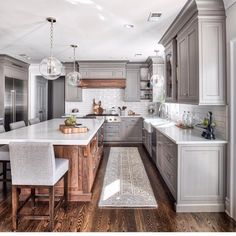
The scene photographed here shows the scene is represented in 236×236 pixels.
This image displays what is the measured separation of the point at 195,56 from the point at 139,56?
3615 mm

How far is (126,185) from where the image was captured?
3.69 meters

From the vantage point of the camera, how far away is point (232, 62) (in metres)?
2.70

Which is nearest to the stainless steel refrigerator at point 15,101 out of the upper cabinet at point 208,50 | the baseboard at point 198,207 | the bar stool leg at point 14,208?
the bar stool leg at point 14,208

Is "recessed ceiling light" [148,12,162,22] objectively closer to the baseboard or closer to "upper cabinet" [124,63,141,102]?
the baseboard

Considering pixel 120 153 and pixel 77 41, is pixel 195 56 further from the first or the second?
pixel 120 153

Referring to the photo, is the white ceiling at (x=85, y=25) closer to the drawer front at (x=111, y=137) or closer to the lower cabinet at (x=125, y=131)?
the lower cabinet at (x=125, y=131)

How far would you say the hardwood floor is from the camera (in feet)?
8.09

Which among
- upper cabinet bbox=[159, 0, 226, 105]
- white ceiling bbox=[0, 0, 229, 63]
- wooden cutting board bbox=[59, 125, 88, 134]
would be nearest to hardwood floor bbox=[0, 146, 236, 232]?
wooden cutting board bbox=[59, 125, 88, 134]

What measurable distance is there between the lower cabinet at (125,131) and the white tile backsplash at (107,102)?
2.08 ft

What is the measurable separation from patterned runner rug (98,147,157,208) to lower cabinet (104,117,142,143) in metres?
1.76

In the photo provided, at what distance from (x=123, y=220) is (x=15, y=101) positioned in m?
5.46

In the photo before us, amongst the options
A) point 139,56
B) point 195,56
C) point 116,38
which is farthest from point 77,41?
point 195,56

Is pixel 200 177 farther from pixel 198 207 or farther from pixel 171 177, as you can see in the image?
pixel 171 177

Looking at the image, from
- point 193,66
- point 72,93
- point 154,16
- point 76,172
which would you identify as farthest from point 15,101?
point 193,66
